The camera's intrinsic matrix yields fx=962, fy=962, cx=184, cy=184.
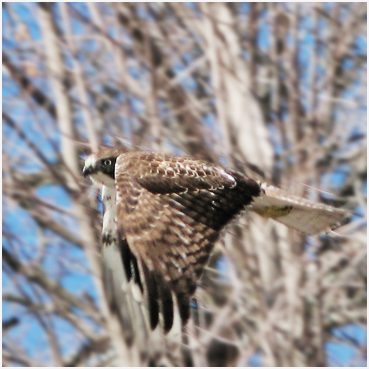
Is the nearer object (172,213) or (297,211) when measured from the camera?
(172,213)

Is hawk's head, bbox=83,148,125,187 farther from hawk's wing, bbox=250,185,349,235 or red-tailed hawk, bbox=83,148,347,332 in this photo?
hawk's wing, bbox=250,185,349,235

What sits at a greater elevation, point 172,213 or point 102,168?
point 102,168

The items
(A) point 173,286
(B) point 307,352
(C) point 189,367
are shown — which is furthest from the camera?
(B) point 307,352

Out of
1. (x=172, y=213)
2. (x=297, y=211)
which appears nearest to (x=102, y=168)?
(x=172, y=213)

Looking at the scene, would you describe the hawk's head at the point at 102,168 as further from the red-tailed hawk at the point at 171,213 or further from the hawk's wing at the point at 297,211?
the hawk's wing at the point at 297,211

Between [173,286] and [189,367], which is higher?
[173,286]

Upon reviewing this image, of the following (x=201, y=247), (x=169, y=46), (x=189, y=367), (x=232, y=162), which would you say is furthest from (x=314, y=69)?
(x=201, y=247)

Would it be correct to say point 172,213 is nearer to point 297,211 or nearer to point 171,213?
point 171,213

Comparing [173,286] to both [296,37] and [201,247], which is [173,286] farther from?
[296,37]
